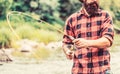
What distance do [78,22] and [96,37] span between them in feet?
0.38

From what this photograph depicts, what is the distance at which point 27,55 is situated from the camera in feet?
17.3

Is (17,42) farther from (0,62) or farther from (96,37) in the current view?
(96,37)

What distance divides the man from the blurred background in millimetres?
2795

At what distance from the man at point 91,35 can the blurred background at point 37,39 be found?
2795 millimetres

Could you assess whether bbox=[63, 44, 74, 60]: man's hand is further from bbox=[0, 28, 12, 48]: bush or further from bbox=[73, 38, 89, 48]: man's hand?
bbox=[0, 28, 12, 48]: bush

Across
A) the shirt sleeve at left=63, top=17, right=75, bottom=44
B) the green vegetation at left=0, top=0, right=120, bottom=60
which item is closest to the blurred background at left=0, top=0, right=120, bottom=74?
the green vegetation at left=0, top=0, right=120, bottom=60

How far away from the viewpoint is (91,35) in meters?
1.90

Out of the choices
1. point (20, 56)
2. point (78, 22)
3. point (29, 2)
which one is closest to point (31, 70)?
point (20, 56)

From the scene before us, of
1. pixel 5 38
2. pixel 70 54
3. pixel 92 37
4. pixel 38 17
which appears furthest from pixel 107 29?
pixel 38 17

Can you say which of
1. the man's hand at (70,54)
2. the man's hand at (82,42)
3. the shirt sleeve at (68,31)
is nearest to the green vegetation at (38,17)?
the shirt sleeve at (68,31)

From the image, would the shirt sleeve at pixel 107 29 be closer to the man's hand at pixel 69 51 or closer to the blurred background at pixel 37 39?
the man's hand at pixel 69 51

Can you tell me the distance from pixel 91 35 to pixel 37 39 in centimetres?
371

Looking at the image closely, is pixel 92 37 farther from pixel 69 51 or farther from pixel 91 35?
pixel 69 51

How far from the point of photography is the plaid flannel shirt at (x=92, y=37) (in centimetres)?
189
